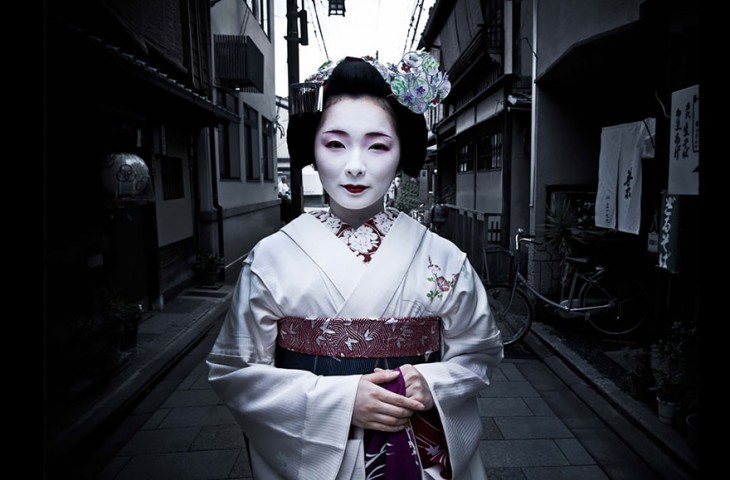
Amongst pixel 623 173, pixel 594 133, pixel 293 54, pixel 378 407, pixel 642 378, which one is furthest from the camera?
pixel 293 54

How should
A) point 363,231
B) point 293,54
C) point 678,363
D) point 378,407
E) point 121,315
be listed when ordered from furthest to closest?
point 293,54
point 121,315
point 678,363
point 363,231
point 378,407

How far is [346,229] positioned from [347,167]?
303 millimetres

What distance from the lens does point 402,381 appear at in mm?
1884

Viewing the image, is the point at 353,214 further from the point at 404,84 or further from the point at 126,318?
the point at 126,318

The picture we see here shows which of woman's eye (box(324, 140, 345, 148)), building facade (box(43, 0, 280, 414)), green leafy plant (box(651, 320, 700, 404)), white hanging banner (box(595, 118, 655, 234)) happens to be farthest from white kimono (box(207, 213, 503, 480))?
white hanging banner (box(595, 118, 655, 234))

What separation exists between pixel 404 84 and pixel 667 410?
3.88 metres

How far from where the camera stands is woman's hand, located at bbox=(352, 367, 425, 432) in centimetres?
182

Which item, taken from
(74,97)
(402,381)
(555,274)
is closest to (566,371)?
(555,274)

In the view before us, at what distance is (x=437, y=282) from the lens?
81.6 inches

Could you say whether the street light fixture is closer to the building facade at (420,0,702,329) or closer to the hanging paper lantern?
the building facade at (420,0,702,329)

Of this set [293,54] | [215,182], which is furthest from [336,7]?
[215,182]

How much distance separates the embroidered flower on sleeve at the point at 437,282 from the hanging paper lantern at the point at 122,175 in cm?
521

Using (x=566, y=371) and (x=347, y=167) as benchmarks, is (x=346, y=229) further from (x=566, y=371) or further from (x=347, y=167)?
(x=566, y=371)

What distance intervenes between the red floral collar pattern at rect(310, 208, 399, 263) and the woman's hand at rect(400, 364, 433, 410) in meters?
0.50
